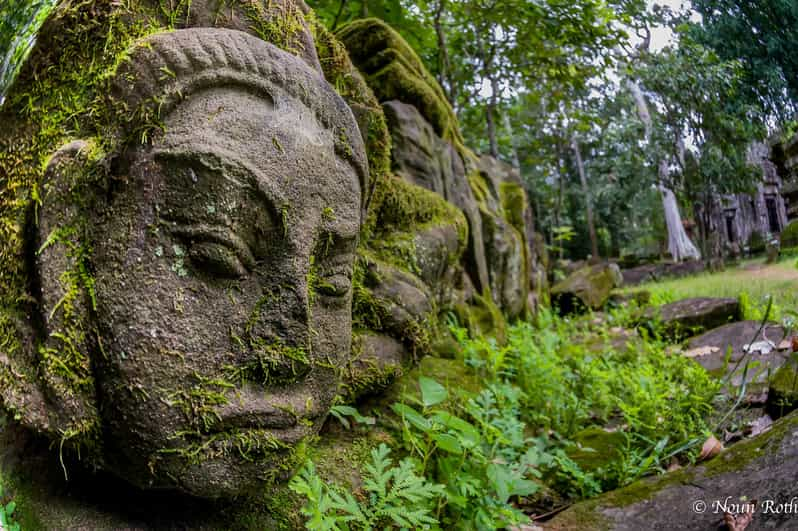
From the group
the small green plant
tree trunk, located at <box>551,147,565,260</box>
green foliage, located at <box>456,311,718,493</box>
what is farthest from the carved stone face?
tree trunk, located at <box>551,147,565,260</box>

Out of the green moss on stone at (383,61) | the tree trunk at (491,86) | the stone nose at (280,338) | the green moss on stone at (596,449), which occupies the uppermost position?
the tree trunk at (491,86)

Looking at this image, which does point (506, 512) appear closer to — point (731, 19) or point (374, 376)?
point (374, 376)

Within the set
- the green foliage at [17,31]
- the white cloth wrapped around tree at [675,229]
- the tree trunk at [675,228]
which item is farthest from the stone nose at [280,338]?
the white cloth wrapped around tree at [675,229]

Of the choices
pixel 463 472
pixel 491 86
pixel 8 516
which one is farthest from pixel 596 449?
pixel 491 86

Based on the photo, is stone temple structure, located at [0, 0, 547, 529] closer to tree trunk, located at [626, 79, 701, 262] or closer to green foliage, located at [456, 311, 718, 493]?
green foliage, located at [456, 311, 718, 493]

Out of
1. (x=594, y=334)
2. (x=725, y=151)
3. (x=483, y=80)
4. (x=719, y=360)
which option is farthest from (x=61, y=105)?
(x=483, y=80)

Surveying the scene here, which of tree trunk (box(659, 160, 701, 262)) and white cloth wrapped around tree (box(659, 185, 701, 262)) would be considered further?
white cloth wrapped around tree (box(659, 185, 701, 262))

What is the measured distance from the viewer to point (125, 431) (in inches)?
52.3

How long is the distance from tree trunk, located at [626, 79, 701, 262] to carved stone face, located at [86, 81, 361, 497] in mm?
5671

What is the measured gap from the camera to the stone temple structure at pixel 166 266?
4.42 ft

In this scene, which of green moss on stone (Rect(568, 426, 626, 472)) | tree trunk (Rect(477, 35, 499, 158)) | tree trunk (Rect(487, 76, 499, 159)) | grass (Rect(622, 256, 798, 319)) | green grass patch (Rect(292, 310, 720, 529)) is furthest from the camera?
tree trunk (Rect(487, 76, 499, 159))

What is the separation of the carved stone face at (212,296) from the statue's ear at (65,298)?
44mm

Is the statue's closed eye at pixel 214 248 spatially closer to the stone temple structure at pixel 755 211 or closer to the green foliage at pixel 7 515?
the green foliage at pixel 7 515

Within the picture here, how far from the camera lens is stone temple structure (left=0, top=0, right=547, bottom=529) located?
1347 millimetres
